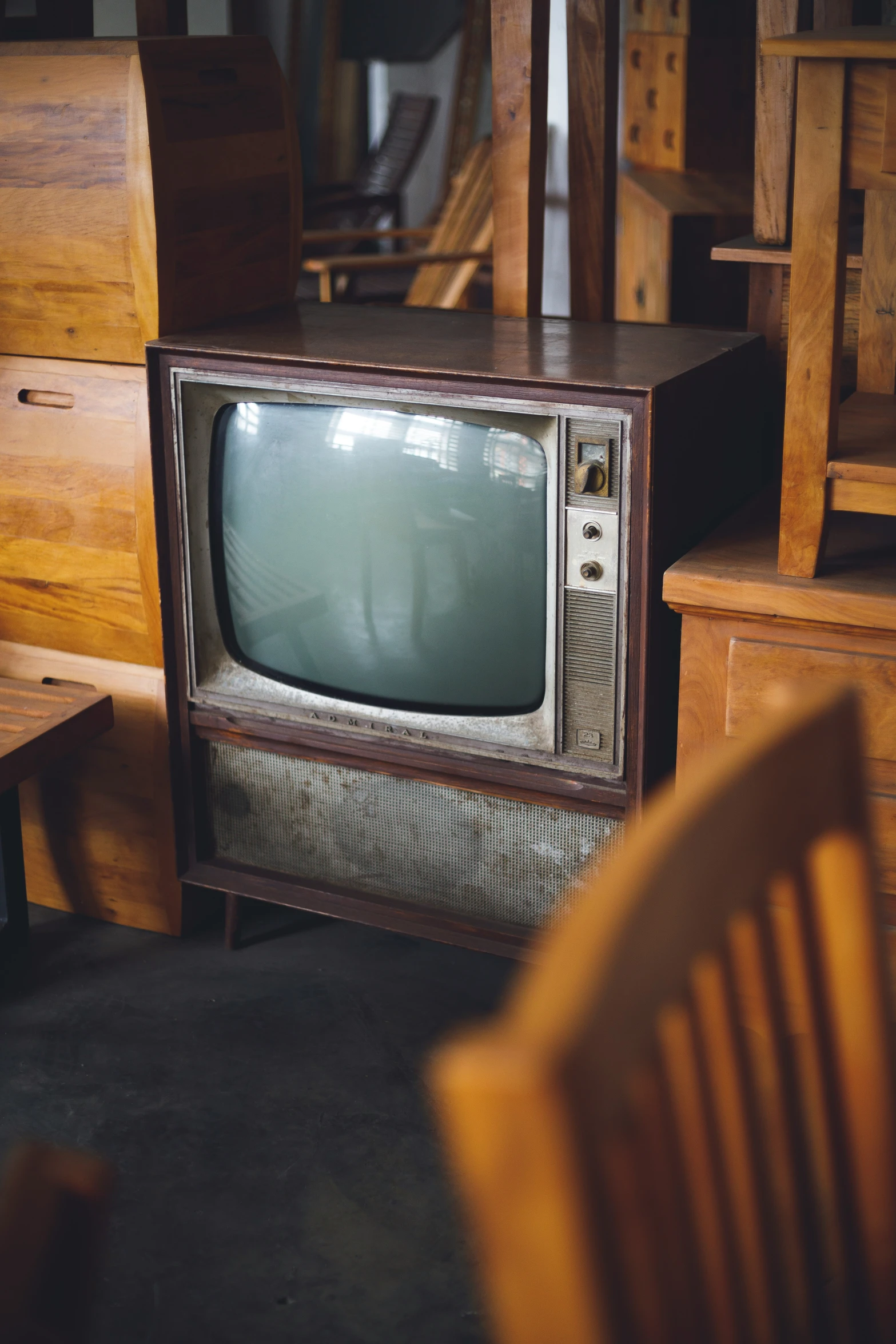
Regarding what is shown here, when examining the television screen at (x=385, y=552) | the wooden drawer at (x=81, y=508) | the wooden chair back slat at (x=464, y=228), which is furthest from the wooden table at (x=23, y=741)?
the wooden chair back slat at (x=464, y=228)

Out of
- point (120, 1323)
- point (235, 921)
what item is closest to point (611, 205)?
point (235, 921)

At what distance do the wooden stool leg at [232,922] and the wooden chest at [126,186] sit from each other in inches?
33.6

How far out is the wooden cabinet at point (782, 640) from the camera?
5.09ft

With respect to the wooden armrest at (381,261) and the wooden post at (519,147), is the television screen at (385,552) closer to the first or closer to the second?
the wooden post at (519,147)

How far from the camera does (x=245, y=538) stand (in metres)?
1.92

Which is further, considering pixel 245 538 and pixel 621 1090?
pixel 245 538

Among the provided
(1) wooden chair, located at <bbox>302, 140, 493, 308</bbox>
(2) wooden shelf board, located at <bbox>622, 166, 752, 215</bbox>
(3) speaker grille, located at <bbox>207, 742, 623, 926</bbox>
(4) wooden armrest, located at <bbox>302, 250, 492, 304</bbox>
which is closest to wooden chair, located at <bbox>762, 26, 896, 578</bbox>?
(3) speaker grille, located at <bbox>207, 742, 623, 926</bbox>

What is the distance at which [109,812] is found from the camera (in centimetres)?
222

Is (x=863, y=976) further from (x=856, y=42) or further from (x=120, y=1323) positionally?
(x=120, y=1323)

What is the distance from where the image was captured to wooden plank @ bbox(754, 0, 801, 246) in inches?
70.7

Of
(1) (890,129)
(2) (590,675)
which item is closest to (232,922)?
(2) (590,675)

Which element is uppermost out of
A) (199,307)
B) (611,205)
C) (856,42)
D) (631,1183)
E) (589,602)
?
(856,42)

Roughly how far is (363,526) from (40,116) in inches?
30.5

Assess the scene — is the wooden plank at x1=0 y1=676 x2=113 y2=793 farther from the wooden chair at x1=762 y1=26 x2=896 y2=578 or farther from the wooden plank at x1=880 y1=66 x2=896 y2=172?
the wooden plank at x1=880 y1=66 x2=896 y2=172
